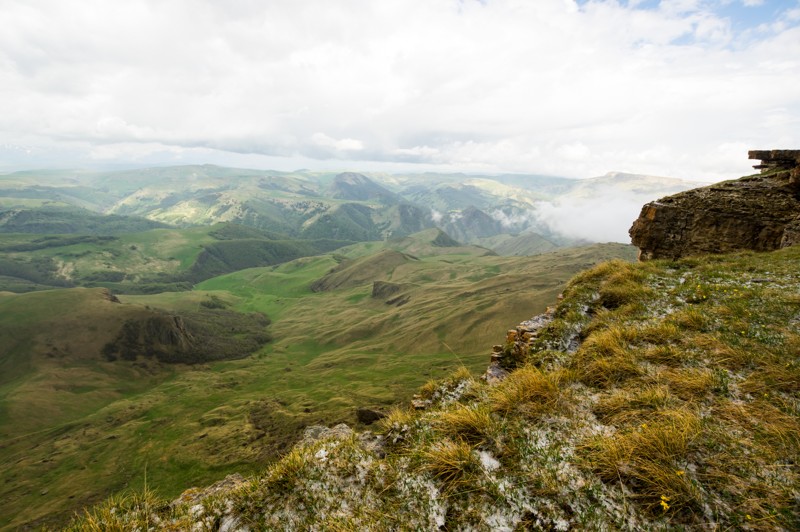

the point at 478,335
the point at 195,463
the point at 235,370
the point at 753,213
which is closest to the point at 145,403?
the point at 235,370

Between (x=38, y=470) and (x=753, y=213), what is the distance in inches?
6156

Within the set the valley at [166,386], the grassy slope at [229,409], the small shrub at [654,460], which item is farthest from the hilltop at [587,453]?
the valley at [166,386]

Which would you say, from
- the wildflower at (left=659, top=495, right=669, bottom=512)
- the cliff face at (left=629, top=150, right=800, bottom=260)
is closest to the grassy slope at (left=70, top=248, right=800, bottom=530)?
the wildflower at (left=659, top=495, right=669, bottom=512)

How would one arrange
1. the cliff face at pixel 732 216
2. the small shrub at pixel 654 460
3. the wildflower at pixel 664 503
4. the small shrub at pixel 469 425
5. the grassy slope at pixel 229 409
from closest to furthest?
the wildflower at pixel 664 503, the small shrub at pixel 654 460, the small shrub at pixel 469 425, the cliff face at pixel 732 216, the grassy slope at pixel 229 409

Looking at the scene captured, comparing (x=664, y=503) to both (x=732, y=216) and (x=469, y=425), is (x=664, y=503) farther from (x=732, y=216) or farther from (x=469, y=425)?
(x=732, y=216)

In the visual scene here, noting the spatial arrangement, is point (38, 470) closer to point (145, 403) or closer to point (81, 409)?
point (145, 403)

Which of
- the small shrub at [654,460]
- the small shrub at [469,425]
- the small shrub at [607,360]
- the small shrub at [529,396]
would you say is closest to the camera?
the small shrub at [654,460]

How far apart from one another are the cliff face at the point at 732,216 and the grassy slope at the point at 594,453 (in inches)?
627

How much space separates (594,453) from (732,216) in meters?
27.9

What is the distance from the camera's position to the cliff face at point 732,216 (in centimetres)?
Result: 2242

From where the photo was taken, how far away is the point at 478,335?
15575cm

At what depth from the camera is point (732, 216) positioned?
23.8 m

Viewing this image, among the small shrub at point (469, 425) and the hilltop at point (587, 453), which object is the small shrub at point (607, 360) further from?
the small shrub at point (469, 425)

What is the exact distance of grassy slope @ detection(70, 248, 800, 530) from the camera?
5250 millimetres
